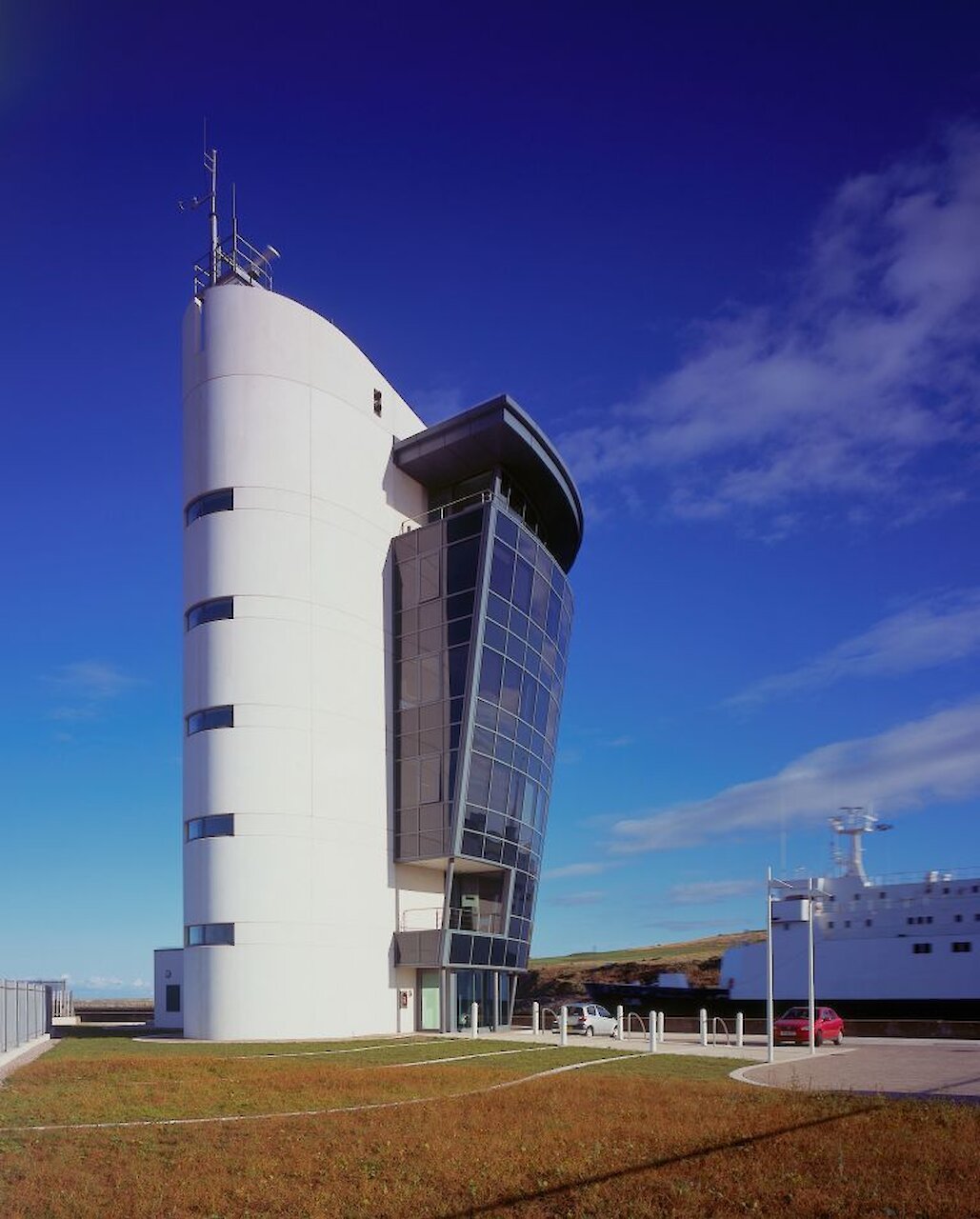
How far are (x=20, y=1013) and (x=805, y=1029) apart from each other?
26326 millimetres

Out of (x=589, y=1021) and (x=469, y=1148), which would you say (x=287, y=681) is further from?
(x=469, y=1148)

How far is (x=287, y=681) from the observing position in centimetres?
4266

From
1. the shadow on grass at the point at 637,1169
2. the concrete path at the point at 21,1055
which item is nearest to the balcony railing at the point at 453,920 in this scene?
the concrete path at the point at 21,1055

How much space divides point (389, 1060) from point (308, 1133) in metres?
13.9

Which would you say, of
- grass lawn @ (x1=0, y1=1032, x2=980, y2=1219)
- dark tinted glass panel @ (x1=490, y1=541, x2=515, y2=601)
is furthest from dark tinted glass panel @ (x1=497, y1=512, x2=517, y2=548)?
grass lawn @ (x1=0, y1=1032, x2=980, y2=1219)

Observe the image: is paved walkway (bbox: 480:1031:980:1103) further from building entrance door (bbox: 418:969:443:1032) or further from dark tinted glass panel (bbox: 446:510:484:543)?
dark tinted glass panel (bbox: 446:510:484:543)

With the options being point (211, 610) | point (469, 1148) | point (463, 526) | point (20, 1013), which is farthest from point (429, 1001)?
point (469, 1148)

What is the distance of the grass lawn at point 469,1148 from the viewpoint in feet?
40.0

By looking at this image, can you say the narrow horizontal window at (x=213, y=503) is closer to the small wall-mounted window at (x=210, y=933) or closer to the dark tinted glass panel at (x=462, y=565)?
the dark tinted glass panel at (x=462, y=565)

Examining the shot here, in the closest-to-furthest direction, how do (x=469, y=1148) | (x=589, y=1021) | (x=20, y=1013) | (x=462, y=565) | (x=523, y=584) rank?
(x=469, y=1148), (x=20, y=1013), (x=589, y=1021), (x=462, y=565), (x=523, y=584)

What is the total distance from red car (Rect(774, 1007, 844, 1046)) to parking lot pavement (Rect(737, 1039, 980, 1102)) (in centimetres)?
175

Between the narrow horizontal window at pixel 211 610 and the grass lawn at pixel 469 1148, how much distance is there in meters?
20.6

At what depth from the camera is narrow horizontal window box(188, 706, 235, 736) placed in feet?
138

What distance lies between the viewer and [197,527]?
44312 mm
